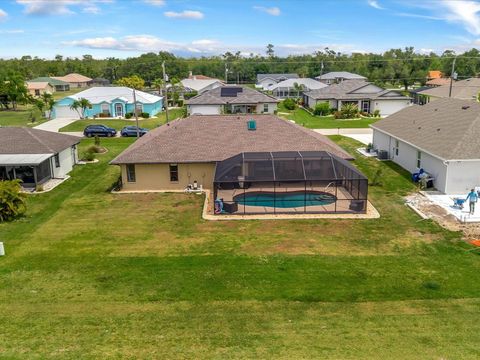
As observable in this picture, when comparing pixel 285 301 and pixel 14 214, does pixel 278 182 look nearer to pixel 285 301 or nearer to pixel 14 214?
pixel 285 301

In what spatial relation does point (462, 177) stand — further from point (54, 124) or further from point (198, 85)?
point (198, 85)

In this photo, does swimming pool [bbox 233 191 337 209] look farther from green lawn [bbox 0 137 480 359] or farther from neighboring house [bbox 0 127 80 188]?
neighboring house [bbox 0 127 80 188]

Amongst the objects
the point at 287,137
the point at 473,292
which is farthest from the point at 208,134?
the point at 473,292

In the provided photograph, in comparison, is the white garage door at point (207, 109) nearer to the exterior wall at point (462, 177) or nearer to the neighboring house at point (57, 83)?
the exterior wall at point (462, 177)

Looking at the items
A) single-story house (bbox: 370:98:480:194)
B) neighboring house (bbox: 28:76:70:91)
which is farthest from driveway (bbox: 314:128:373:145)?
neighboring house (bbox: 28:76:70:91)

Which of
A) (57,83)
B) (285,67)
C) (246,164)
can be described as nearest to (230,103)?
(246,164)

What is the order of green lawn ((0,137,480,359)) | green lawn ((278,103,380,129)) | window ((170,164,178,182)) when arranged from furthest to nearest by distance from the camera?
green lawn ((278,103,380,129)) → window ((170,164,178,182)) → green lawn ((0,137,480,359))
